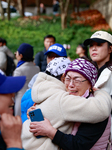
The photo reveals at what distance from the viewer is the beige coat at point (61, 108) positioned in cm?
145

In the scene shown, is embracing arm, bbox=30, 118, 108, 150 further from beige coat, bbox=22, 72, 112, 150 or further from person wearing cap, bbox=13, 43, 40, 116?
person wearing cap, bbox=13, 43, 40, 116

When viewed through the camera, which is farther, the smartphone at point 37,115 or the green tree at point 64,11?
the green tree at point 64,11

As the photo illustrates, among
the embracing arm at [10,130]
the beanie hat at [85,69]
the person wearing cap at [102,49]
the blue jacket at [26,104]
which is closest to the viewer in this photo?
the embracing arm at [10,130]

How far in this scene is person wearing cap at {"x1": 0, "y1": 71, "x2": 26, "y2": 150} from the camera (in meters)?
1.14

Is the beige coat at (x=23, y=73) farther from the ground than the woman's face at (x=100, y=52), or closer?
closer

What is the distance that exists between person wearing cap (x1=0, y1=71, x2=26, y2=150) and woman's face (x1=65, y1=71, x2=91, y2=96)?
634 millimetres

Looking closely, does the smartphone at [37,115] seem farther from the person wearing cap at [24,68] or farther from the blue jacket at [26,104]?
the person wearing cap at [24,68]

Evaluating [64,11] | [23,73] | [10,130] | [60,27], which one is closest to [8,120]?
[10,130]

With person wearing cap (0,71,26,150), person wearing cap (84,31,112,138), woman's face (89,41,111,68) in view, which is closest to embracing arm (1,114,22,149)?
person wearing cap (0,71,26,150)

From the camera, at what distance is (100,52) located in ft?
8.10

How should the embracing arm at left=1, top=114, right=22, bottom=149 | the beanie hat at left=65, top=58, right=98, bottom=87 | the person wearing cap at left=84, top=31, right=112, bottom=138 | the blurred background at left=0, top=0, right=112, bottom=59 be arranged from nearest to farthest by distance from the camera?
1. the embracing arm at left=1, top=114, right=22, bottom=149
2. the beanie hat at left=65, top=58, right=98, bottom=87
3. the person wearing cap at left=84, top=31, right=112, bottom=138
4. the blurred background at left=0, top=0, right=112, bottom=59

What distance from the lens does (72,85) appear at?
1723 mm

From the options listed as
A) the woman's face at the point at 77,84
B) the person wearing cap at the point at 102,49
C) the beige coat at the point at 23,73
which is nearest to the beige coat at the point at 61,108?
the woman's face at the point at 77,84

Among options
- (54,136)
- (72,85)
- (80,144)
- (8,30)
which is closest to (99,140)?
(80,144)
